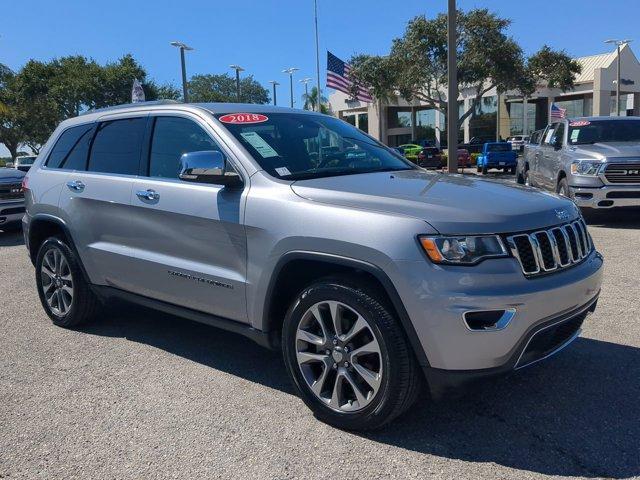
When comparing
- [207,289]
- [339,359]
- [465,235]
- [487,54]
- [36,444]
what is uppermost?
[487,54]

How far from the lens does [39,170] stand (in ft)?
17.6

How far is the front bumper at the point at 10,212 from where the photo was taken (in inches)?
436

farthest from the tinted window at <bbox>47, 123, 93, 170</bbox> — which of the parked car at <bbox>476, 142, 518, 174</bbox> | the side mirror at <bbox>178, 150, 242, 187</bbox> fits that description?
the parked car at <bbox>476, 142, 518, 174</bbox>

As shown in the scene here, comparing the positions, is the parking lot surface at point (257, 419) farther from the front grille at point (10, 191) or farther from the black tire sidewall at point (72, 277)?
the front grille at point (10, 191)

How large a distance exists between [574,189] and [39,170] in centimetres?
790

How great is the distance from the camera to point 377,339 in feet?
9.96

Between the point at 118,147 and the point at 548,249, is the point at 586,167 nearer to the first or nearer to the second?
the point at 548,249

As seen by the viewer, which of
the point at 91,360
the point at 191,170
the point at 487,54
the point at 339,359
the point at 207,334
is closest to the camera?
the point at 339,359

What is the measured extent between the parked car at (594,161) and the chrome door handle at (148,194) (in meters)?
7.61

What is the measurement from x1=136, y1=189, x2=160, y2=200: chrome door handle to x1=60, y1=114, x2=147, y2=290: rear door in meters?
0.15

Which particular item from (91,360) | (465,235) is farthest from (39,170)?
(465,235)

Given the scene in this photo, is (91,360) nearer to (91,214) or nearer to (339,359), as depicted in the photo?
(91,214)

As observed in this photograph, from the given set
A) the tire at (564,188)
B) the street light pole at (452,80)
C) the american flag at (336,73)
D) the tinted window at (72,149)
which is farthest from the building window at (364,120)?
the tinted window at (72,149)

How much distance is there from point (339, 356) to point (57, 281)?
10.1ft
